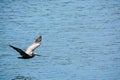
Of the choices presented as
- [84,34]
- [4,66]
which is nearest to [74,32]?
[84,34]

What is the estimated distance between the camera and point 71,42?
2139 cm

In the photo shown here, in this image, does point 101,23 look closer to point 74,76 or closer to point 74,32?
point 74,32

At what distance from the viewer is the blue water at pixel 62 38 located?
18.5m

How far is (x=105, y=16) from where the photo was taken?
25.1 meters

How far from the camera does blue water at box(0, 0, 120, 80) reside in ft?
60.8

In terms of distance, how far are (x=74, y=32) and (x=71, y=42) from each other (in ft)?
4.62

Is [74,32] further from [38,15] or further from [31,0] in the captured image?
[31,0]

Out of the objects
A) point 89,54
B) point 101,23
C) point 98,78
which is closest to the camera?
point 98,78

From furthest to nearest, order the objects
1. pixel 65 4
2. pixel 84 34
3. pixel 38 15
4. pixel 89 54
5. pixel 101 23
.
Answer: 1. pixel 65 4
2. pixel 38 15
3. pixel 101 23
4. pixel 84 34
5. pixel 89 54

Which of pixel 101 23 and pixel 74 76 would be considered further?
pixel 101 23

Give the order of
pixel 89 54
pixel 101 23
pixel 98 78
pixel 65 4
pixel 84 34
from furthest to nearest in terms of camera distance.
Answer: pixel 65 4 < pixel 101 23 < pixel 84 34 < pixel 89 54 < pixel 98 78

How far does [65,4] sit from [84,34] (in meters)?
5.63

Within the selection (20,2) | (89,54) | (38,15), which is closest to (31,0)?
(20,2)

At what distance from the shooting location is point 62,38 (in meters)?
21.9
